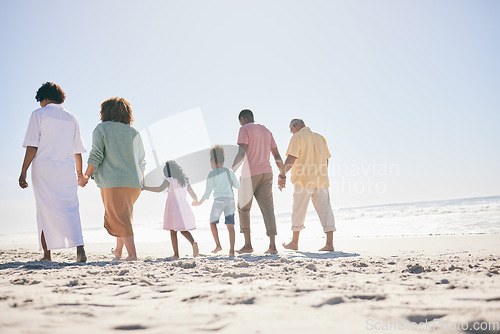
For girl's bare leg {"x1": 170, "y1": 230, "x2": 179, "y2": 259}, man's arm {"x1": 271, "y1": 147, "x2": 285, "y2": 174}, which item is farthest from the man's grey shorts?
man's arm {"x1": 271, "y1": 147, "x2": 285, "y2": 174}

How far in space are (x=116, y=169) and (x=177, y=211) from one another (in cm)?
137

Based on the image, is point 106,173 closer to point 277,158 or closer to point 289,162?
point 277,158

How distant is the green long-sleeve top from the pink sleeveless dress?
1069 mm

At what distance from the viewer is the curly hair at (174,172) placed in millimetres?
5965

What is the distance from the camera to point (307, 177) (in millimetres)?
6137

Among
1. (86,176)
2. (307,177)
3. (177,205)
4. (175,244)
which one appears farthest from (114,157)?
(307,177)

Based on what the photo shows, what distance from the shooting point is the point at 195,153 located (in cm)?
680

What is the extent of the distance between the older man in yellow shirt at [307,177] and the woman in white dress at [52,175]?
3216 millimetres

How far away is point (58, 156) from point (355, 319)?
13.8 feet

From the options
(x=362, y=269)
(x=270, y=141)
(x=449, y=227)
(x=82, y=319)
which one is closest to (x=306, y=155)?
(x=270, y=141)

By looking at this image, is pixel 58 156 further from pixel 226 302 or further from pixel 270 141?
pixel 226 302

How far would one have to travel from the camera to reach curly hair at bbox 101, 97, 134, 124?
488cm

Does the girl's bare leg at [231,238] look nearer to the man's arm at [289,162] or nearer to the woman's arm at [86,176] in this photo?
the man's arm at [289,162]

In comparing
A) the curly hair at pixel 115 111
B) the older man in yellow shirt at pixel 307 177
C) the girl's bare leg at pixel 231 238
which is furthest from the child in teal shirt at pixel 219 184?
the curly hair at pixel 115 111
